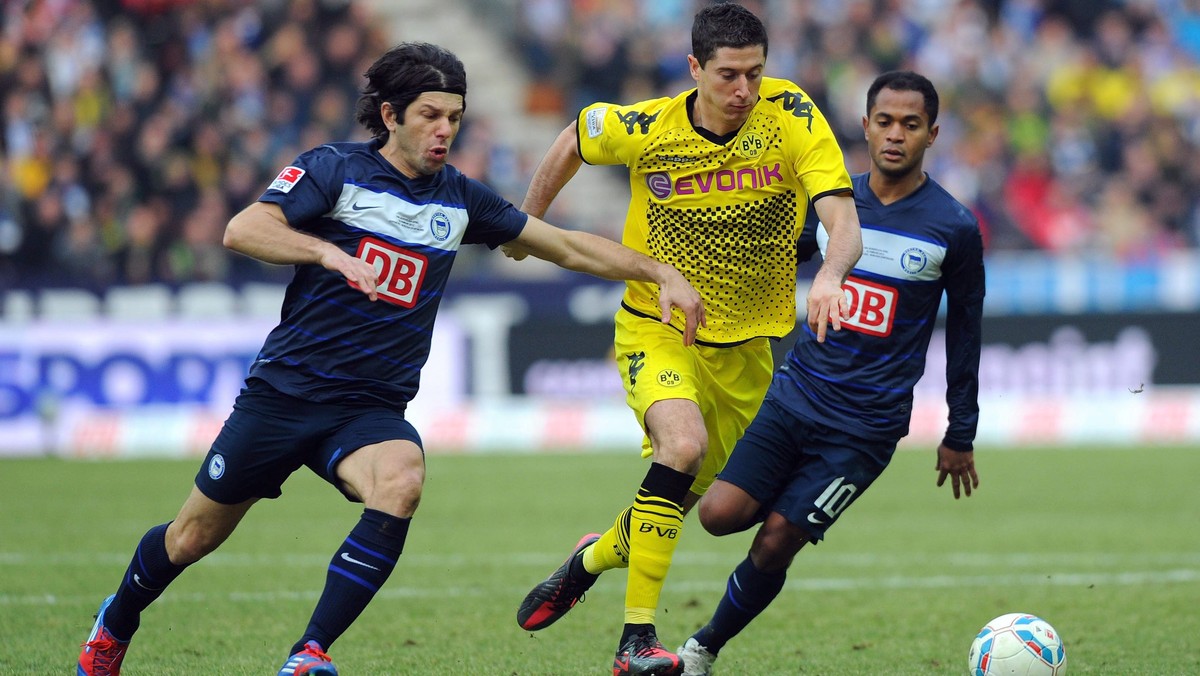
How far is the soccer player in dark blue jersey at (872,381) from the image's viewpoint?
21.9 ft

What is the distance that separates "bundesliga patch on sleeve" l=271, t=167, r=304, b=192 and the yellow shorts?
169 cm

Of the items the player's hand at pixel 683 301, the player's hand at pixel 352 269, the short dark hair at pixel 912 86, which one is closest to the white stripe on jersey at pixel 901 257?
the short dark hair at pixel 912 86

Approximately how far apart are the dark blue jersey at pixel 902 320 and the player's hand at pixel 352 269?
84.4 inches

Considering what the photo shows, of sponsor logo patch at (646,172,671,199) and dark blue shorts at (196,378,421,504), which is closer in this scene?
dark blue shorts at (196,378,421,504)

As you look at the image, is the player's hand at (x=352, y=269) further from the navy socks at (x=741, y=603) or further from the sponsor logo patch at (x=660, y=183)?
the navy socks at (x=741, y=603)

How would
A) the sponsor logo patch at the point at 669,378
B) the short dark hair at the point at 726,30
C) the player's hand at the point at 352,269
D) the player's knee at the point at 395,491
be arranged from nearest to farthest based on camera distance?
the player's hand at the point at 352,269 < the player's knee at the point at 395,491 < the short dark hair at the point at 726,30 < the sponsor logo patch at the point at 669,378

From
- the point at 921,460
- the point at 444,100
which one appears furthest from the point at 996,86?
the point at 444,100

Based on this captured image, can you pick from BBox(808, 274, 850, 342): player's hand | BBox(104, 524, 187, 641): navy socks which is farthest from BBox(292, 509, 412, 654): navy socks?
BBox(808, 274, 850, 342): player's hand

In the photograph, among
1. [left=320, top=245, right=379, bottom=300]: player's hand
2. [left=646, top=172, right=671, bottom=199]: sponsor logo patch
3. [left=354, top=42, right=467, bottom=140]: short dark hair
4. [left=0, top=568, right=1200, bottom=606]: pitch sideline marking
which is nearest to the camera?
[left=320, top=245, right=379, bottom=300]: player's hand

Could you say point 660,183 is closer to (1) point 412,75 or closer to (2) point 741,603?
(1) point 412,75

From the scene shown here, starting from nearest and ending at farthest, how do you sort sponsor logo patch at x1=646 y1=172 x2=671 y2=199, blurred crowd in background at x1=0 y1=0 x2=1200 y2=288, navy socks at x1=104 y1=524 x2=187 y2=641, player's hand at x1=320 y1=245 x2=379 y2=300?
player's hand at x1=320 y1=245 x2=379 y2=300, navy socks at x1=104 y1=524 x2=187 y2=641, sponsor logo patch at x1=646 y1=172 x2=671 y2=199, blurred crowd in background at x1=0 y1=0 x2=1200 y2=288

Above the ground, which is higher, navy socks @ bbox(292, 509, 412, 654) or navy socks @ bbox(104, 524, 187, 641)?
navy socks @ bbox(292, 509, 412, 654)

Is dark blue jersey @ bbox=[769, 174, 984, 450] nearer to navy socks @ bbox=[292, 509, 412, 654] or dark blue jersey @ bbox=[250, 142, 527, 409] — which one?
dark blue jersey @ bbox=[250, 142, 527, 409]

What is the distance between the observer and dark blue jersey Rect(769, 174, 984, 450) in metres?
6.67
